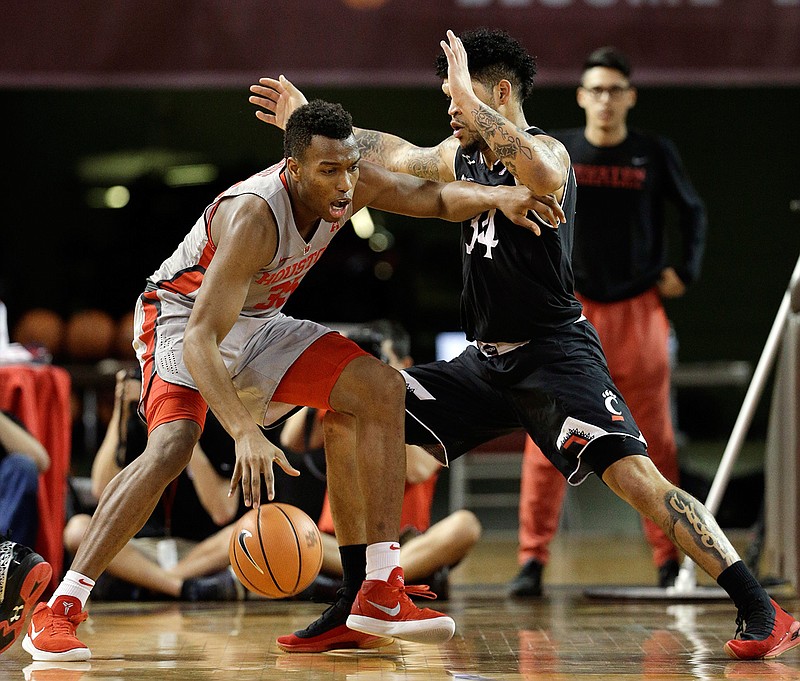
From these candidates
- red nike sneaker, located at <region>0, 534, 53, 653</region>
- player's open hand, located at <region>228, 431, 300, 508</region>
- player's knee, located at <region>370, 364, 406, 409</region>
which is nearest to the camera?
player's open hand, located at <region>228, 431, 300, 508</region>

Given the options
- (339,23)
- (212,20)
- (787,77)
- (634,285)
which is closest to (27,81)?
(212,20)

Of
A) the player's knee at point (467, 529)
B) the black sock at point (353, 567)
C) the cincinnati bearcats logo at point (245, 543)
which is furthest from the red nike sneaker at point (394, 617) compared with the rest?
the player's knee at point (467, 529)

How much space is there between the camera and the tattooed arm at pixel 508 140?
381 centimetres

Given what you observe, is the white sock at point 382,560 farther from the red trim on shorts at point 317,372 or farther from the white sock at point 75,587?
the white sock at point 75,587

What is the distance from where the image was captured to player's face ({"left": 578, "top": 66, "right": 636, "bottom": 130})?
5.60 metres

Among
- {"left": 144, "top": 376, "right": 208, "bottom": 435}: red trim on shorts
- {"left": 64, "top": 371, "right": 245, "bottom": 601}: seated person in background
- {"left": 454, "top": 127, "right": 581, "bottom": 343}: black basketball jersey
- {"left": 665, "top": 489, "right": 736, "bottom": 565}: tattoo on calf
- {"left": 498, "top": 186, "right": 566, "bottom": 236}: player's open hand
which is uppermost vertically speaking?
{"left": 498, "top": 186, "right": 566, "bottom": 236}: player's open hand

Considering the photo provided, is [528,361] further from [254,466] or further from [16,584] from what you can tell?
[16,584]

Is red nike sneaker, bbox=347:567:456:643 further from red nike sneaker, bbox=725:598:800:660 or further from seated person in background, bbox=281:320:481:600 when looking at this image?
seated person in background, bbox=281:320:481:600

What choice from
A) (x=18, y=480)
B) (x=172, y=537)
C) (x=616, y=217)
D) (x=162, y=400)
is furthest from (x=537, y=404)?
(x=18, y=480)

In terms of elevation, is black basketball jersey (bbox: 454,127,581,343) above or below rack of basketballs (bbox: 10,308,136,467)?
above

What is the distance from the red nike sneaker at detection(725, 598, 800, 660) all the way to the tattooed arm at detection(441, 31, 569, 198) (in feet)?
4.56

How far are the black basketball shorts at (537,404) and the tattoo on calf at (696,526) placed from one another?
19cm

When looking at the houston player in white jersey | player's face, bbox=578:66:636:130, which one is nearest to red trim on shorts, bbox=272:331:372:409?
the houston player in white jersey

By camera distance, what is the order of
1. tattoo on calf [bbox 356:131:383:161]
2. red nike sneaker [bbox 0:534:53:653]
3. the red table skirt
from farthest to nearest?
1. the red table skirt
2. tattoo on calf [bbox 356:131:383:161]
3. red nike sneaker [bbox 0:534:53:653]
